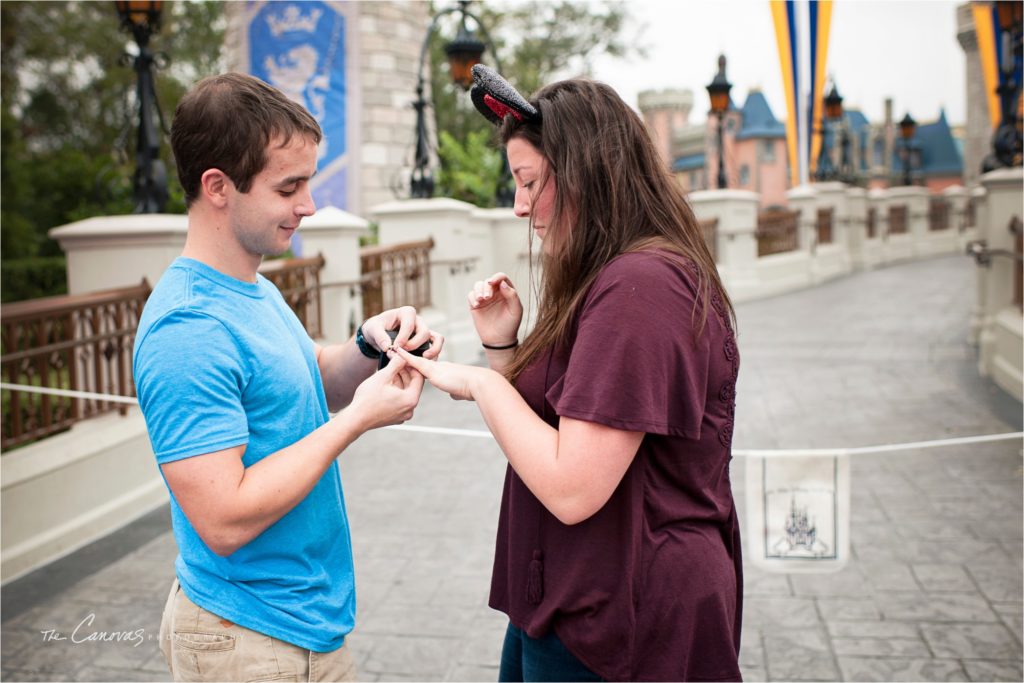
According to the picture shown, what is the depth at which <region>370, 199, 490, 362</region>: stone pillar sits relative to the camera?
11133 millimetres

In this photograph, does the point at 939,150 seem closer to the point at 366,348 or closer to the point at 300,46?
the point at 300,46

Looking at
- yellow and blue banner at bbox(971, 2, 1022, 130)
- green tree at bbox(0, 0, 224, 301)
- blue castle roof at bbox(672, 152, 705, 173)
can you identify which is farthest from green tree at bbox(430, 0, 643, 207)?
→ blue castle roof at bbox(672, 152, 705, 173)

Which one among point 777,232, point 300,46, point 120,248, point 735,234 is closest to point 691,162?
point 777,232

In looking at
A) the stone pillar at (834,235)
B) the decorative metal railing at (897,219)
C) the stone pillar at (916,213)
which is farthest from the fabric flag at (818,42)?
the stone pillar at (916,213)

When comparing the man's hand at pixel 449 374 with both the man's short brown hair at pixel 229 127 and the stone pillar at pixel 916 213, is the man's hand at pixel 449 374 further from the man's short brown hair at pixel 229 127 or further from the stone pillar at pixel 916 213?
the stone pillar at pixel 916 213

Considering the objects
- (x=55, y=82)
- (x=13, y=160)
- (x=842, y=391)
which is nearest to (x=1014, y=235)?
(x=842, y=391)

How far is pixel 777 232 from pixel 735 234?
101 inches

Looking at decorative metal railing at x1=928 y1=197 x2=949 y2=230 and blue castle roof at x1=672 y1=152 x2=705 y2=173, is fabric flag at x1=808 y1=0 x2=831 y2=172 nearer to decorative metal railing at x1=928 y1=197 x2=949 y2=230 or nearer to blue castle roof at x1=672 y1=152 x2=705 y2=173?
decorative metal railing at x1=928 y1=197 x2=949 y2=230

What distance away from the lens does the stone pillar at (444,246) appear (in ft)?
36.5

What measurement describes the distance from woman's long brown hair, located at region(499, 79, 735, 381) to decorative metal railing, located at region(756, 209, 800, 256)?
1764 cm

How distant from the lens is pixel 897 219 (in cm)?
2684

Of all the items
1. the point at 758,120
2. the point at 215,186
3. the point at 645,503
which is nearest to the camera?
the point at 645,503

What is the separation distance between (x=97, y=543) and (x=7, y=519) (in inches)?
24.2

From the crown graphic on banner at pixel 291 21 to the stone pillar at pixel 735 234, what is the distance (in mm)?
8075
